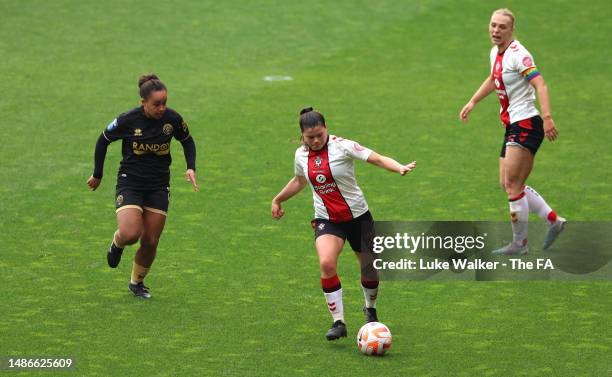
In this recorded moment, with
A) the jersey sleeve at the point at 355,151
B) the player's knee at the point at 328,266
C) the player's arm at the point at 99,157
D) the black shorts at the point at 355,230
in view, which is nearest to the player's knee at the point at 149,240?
the player's arm at the point at 99,157

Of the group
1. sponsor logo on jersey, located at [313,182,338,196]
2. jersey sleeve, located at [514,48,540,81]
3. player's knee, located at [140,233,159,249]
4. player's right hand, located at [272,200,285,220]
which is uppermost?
jersey sleeve, located at [514,48,540,81]

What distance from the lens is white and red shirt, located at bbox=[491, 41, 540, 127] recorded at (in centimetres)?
1197

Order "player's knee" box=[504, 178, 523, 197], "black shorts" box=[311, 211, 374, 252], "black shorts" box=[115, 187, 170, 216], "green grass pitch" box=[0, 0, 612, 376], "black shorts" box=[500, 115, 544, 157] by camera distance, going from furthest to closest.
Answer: "player's knee" box=[504, 178, 523, 197] → "black shorts" box=[500, 115, 544, 157] → "black shorts" box=[115, 187, 170, 216] → "black shorts" box=[311, 211, 374, 252] → "green grass pitch" box=[0, 0, 612, 376]

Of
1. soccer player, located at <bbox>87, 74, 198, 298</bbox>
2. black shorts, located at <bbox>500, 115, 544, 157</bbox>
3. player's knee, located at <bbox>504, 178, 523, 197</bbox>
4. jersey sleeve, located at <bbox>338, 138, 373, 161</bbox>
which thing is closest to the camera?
jersey sleeve, located at <bbox>338, 138, 373, 161</bbox>

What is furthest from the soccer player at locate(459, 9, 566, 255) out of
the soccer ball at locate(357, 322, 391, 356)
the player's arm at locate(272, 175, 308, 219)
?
the soccer ball at locate(357, 322, 391, 356)

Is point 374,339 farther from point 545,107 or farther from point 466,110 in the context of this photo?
point 466,110

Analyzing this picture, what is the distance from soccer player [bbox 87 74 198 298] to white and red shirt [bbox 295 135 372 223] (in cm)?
134

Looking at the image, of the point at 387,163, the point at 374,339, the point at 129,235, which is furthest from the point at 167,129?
the point at 374,339

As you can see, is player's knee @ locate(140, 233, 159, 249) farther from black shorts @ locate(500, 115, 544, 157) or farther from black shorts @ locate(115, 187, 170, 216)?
black shorts @ locate(500, 115, 544, 157)

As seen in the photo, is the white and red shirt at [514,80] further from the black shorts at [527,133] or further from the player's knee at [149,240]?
the player's knee at [149,240]

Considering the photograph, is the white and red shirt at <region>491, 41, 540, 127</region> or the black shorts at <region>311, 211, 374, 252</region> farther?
the white and red shirt at <region>491, 41, 540, 127</region>

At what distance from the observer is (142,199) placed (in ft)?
35.9

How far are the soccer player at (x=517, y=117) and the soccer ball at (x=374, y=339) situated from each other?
3308 millimetres

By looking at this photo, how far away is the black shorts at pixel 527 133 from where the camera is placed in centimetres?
1220
